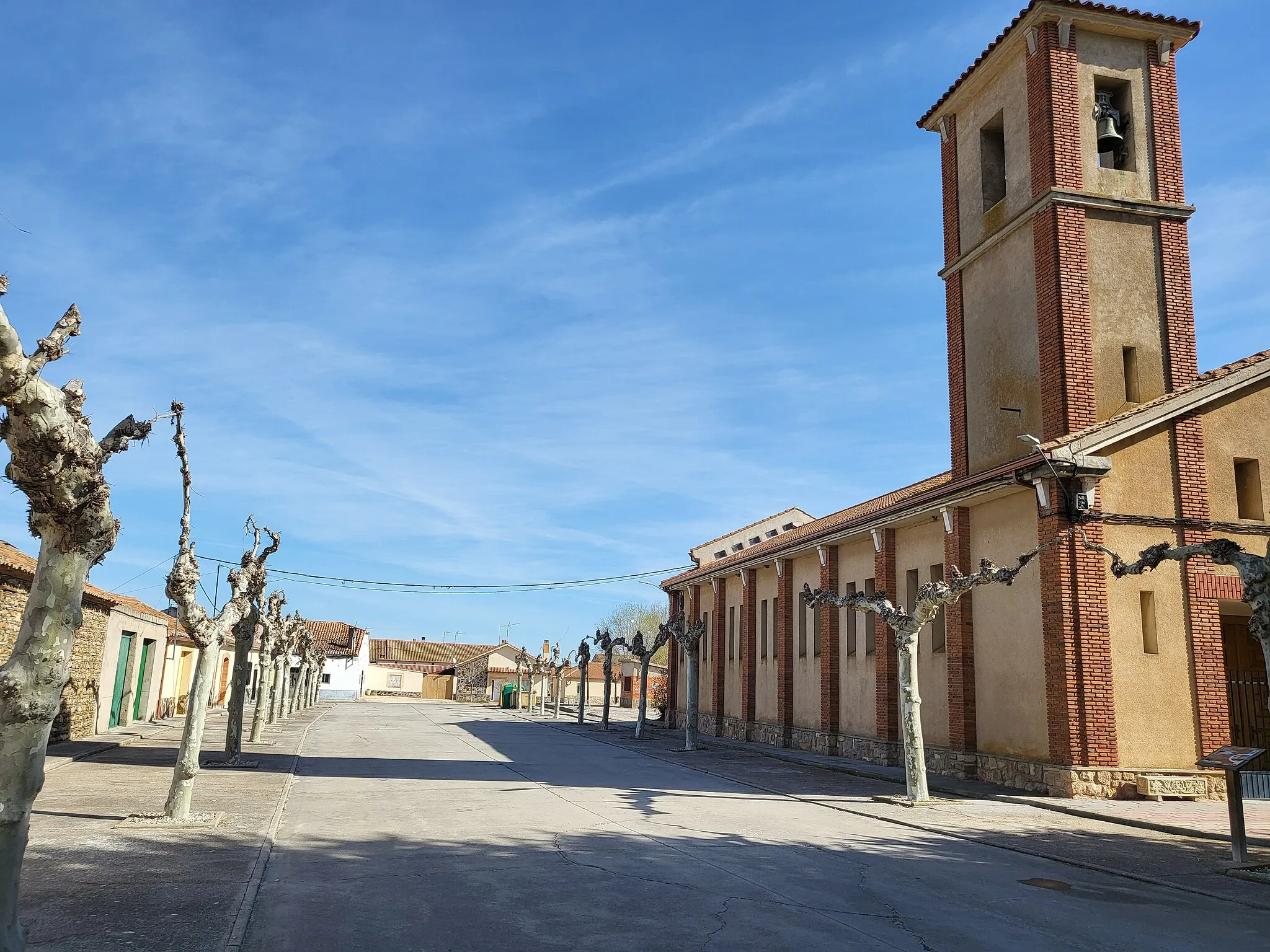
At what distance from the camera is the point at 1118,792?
613 inches

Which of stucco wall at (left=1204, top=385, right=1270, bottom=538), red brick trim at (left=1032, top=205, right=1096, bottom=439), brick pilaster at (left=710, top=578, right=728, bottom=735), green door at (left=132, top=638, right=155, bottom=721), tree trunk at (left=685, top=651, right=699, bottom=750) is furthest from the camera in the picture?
brick pilaster at (left=710, top=578, right=728, bottom=735)

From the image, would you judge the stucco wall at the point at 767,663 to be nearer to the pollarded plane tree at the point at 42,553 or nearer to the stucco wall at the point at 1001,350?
the stucco wall at the point at 1001,350

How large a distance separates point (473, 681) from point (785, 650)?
66.5 m

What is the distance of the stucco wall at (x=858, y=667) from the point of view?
75.8 feet

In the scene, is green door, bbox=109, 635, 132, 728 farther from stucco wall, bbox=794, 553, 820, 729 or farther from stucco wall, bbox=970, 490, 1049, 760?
stucco wall, bbox=970, 490, 1049, 760

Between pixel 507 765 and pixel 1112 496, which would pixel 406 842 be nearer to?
pixel 507 765

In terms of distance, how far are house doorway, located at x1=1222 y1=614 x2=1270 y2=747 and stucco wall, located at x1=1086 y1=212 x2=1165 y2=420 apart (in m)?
4.56

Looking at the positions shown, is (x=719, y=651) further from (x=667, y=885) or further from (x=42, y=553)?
(x=42, y=553)

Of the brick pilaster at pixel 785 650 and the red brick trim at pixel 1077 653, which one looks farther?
the brick pilaster at pixel 785 650

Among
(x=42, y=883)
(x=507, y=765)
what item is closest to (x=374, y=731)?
(x=507, y=765)

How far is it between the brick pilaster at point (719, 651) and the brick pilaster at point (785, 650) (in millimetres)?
5093

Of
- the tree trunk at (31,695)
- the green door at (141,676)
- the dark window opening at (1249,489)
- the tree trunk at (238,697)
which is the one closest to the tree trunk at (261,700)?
the tree trunk at (238,697)

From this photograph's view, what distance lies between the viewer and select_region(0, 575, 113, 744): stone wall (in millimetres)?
18719

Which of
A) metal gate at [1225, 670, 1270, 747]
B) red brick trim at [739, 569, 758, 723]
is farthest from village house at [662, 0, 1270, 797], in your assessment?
red brick trim at [739, 569, 758, 723]
